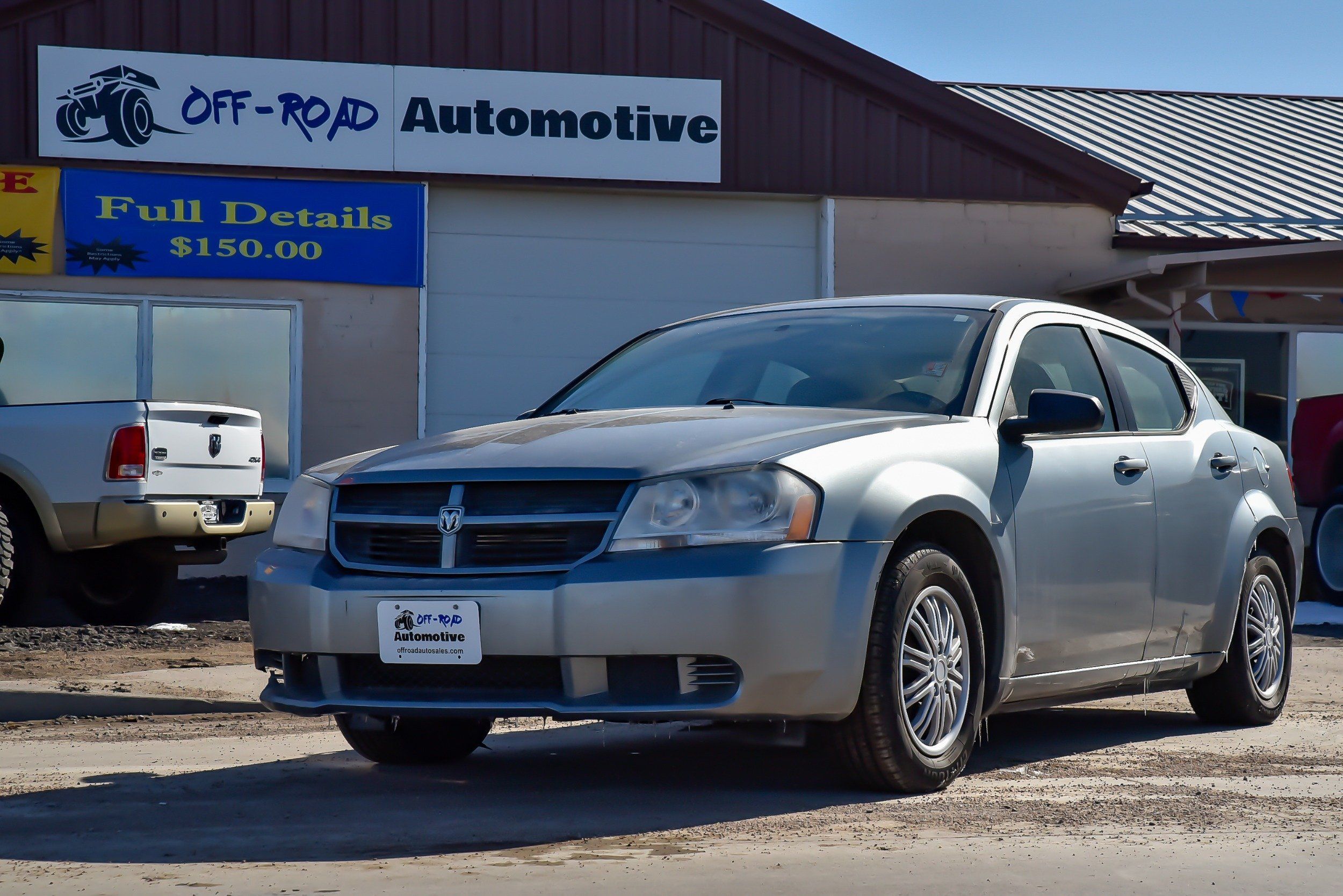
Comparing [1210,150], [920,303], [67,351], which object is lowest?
[67,351]

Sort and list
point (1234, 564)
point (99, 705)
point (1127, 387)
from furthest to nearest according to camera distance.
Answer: point (99, 705) < point (1234, 564) < point (1127, 387)

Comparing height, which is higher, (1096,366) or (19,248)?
(19,248)

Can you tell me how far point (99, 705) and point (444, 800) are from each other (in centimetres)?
279

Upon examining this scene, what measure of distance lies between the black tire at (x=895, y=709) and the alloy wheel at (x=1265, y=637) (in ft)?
7.52

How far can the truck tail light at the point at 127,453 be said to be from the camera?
34.6 ft

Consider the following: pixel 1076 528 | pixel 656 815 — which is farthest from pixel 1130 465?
pixel 656 815

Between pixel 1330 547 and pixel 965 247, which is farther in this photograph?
pixel 965 247

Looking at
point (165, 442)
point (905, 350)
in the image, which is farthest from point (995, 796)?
point (165, 442)

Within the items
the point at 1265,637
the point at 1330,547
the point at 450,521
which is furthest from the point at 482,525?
the point at 1330,547

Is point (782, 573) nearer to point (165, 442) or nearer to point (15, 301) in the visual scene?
point (165, 442)

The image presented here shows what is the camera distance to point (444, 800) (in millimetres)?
4988

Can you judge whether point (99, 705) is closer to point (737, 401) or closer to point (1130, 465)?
point (737, 401)

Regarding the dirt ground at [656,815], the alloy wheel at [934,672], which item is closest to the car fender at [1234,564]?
the dirt ground at [656,815]

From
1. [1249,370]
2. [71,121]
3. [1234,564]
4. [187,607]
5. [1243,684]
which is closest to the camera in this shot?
[1234,564]
